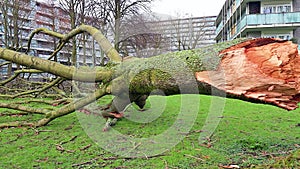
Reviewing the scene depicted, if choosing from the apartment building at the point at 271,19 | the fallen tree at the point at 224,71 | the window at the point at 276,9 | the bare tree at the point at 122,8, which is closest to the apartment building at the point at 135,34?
the bare tree at the point at 122,8

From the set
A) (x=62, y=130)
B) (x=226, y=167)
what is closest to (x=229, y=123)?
(x=226, y=167)

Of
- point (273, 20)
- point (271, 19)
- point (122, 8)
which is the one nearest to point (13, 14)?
point (122, 8)

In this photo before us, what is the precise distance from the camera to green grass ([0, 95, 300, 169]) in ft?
7.97

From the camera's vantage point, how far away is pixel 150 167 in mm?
2312

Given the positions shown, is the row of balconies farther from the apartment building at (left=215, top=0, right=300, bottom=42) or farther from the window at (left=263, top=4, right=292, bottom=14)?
the window at (left=263, top=4, right=292, bottom=14)

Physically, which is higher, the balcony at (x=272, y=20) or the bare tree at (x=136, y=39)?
the balcony at (x=272, y=20)

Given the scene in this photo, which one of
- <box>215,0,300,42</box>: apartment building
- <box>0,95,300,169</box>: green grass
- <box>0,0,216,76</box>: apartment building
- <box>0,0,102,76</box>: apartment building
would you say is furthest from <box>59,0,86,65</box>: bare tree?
<box>0,95,300,169</box>: green grass

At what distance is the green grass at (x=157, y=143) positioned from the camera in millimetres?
2430

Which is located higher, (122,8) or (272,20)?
(122,8)

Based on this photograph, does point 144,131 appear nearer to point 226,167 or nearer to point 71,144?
point 71,144

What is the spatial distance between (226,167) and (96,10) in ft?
50.7

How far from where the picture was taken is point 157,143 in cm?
305

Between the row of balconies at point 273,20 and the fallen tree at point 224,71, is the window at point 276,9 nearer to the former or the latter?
the row of balconies at point 273,20

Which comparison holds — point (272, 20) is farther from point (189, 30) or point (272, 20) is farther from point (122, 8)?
point (189, 30)
